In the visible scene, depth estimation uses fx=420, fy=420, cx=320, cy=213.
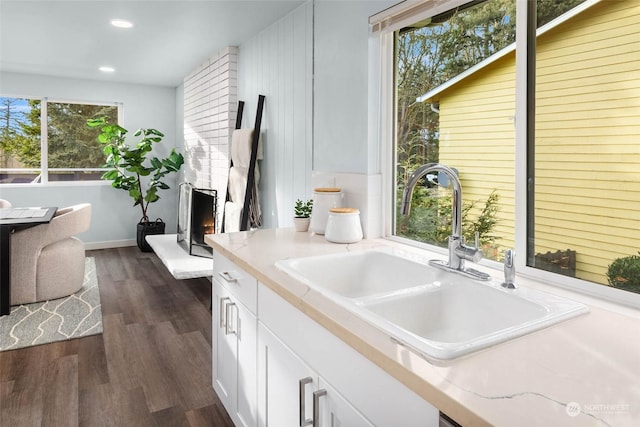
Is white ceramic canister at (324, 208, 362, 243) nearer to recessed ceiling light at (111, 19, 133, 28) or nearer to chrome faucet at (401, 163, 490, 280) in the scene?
chrome faucet at (401, 163, 490, 280)

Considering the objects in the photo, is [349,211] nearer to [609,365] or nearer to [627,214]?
A: [627,214]

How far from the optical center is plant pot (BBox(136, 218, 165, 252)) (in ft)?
19.0

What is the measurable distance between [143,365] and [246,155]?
1.77 metres

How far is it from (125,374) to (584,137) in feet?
8.52

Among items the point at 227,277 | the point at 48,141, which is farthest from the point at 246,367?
the point at 48,141

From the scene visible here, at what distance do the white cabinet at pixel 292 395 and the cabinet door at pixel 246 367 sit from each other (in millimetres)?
65

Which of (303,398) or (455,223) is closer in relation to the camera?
(303,398)

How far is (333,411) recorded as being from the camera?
1094 mm

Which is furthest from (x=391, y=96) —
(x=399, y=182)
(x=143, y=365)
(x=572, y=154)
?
(x=143, y=365)

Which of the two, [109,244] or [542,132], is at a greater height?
[542,132]

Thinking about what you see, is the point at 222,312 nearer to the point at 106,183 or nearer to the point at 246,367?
the point at 246,367

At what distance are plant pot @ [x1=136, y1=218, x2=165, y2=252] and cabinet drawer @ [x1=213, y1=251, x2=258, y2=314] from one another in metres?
4.14

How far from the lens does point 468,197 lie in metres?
1.74

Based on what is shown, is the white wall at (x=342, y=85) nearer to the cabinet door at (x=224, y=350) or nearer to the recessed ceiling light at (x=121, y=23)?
the cabinet door at (x=224, y=350)
